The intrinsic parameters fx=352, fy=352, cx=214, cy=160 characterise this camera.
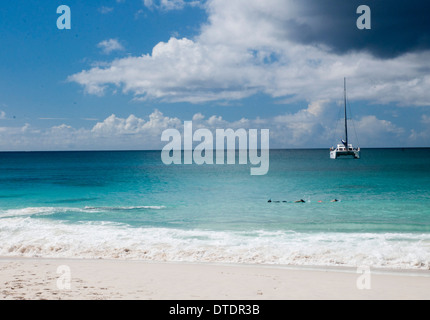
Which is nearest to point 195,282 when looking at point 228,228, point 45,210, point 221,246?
point 221,246

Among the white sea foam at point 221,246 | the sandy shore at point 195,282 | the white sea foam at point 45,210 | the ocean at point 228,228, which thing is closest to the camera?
the sandy shore at point 195,282

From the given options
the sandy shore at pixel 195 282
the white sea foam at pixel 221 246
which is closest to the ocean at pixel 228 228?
the white sea foam at pixel 221 246

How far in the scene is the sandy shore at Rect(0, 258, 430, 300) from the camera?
8.88 meters

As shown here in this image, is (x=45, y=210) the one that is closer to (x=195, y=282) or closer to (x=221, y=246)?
(x=221, y=246)

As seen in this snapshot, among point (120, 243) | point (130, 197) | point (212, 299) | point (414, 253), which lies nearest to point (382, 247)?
point (414, 253)

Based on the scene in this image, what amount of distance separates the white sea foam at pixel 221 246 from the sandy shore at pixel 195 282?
1.22 m

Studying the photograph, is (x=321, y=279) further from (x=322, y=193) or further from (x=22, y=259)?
(x=322, y=193)

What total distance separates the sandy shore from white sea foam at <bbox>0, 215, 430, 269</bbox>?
4.01ft

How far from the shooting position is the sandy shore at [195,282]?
29.1 feet

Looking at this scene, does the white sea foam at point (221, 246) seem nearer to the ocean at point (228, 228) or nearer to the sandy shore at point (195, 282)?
the ocean at point (228, 228)

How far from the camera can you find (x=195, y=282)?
10070 millimetres

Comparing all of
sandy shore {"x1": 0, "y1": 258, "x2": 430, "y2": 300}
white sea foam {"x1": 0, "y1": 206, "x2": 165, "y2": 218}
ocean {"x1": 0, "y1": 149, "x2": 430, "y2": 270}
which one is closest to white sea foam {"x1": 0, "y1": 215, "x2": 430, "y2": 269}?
ocean {"x1": 0, "y1": 149, "x2": 430, "y2": 270}
